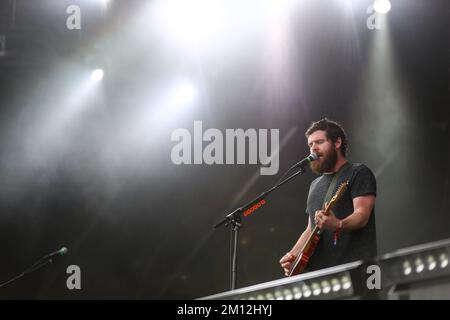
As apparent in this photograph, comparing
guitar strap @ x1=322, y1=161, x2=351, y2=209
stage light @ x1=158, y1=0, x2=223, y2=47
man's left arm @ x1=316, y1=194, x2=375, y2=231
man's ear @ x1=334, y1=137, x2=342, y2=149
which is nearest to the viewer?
man's left arm @ x1=316, y1=194, x2=375, y2=231

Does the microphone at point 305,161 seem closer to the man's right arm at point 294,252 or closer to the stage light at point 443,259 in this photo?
the man's right arm at point 294,252

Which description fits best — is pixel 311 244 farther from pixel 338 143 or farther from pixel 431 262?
pixel 431 262

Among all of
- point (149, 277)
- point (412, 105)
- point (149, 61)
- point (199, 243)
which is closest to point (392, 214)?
point (412, 105)

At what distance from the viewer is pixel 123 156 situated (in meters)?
3.18

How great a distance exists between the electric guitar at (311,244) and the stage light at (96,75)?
1.45 meters

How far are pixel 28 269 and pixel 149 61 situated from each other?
4.41ft

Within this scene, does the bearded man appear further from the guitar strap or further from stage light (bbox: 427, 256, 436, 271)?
stage light (bbox: 427, 256, 436, 271)

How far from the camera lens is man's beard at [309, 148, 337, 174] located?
10.0 ft

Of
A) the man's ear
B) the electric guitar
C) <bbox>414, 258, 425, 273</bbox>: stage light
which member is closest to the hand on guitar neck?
the electric guitar

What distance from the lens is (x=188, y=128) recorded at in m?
3.20

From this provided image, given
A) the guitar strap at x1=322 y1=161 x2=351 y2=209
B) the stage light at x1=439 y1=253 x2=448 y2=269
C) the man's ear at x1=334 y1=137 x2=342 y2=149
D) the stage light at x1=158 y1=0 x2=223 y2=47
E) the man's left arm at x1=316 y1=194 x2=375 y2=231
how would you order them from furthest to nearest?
the stage light at x1=158 y1=0 x2=223 y2=47 < the man's ear at x1=334 y1=137 x2=342 y2=149 < the guitar strap at x1=322 y1=161 x2=351 y2=209 < the man's left arm at x1=316 y1=194 x2=375 y2=231 < the stage light at x1=439 y1=253 x2=448 y2=269

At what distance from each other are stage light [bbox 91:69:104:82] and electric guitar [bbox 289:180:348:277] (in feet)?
4.77
